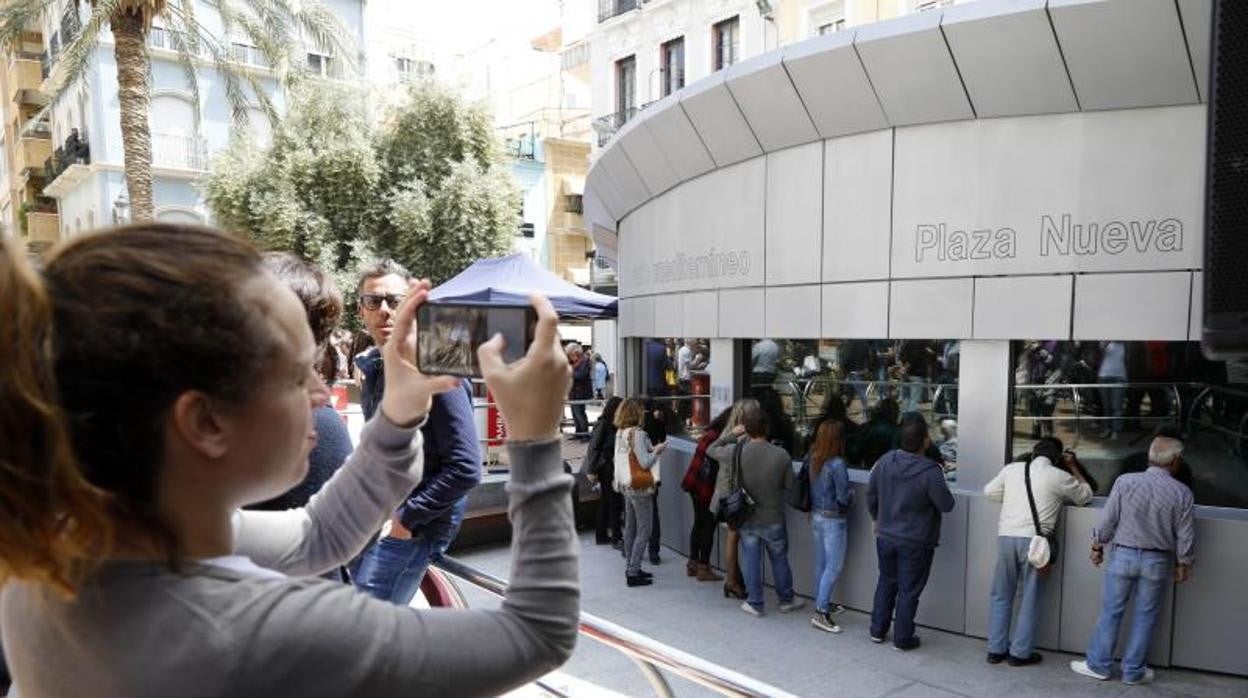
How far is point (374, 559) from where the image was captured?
3064 mm

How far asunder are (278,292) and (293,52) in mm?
15285

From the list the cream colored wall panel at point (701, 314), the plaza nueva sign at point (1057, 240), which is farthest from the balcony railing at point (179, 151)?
the plaza nueva sign at point (1057, 240)

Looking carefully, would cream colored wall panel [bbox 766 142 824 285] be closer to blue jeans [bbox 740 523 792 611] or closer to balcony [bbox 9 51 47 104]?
blue jeans [bbox 740 523 792 611]

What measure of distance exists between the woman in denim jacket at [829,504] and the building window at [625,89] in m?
19.5

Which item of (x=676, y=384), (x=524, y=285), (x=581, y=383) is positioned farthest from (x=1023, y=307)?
(x=581, y=383)

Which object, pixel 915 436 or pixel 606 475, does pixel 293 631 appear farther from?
pixel 606 475

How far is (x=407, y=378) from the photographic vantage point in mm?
1448

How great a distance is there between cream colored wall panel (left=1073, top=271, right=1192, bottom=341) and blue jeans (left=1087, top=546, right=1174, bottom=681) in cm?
148

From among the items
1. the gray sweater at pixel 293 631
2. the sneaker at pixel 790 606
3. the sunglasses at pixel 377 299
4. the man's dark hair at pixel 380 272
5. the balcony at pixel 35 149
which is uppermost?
the balcony at pixel 35 149

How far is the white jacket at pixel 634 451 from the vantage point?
7789 millimetres

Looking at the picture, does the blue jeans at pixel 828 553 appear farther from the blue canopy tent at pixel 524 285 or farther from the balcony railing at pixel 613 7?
the balcony railing at pixel 613 7

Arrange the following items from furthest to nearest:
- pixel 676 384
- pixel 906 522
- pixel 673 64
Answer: pixel 673 64 < pixel 676 384 < pixel 906 522

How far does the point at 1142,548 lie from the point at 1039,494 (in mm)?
675

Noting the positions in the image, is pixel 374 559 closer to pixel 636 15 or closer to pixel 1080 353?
pixel 1080 353
